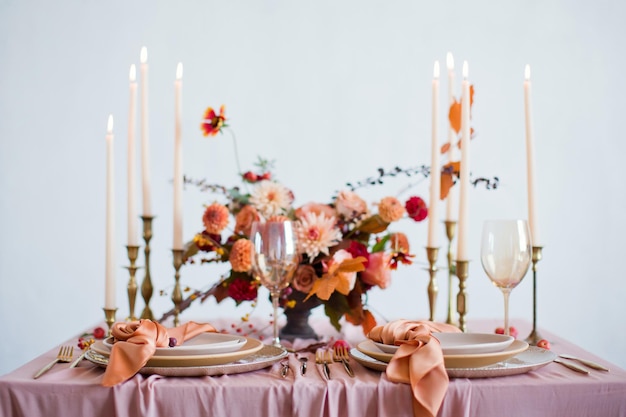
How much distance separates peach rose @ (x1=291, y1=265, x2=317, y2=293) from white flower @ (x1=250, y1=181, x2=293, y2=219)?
137 mm

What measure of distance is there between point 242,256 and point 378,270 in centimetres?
26

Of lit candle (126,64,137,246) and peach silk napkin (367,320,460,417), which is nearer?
peach silk napkin (367,320,460,417)

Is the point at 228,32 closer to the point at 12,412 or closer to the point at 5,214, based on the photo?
the point at 5,214

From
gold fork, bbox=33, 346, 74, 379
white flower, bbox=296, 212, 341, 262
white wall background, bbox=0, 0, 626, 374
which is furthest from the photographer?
white wall background, bbox=0, 0, 626, 374

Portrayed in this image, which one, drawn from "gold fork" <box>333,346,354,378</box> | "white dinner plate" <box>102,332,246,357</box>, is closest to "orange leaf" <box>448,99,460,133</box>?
"gold fork" <box>333,346,354,378</box>

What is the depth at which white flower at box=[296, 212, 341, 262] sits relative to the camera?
144 cm

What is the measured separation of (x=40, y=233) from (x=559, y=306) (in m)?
2.26

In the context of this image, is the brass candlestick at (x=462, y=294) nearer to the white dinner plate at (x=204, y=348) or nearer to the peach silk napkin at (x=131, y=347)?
the white dinner plate at (x=204, y=348)

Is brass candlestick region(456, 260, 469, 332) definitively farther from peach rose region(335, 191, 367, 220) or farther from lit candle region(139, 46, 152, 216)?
lit candle region(139, 46, 152, 216)

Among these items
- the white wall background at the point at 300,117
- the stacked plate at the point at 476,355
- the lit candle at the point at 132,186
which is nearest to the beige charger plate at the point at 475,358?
the stacked plate at the point at 476,355

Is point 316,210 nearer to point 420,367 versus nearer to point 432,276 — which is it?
point 432,276

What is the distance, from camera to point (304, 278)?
4.86 feet

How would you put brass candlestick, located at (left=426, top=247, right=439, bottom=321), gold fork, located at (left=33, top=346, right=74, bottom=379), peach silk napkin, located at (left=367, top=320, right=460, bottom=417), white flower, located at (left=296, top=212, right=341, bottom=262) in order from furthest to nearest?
brass candlestick, located at (left=426, top=247, right=439, bottom=321) → white flower, located at (left=296, top=212, right=341, bottom=262) → gold fork, located at (left=33, top=346, right=74, bottom=379) → peach silk napkin, located at (left=367, top=320, right=460, bottom=417)

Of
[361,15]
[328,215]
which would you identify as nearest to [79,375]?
[328,215]
